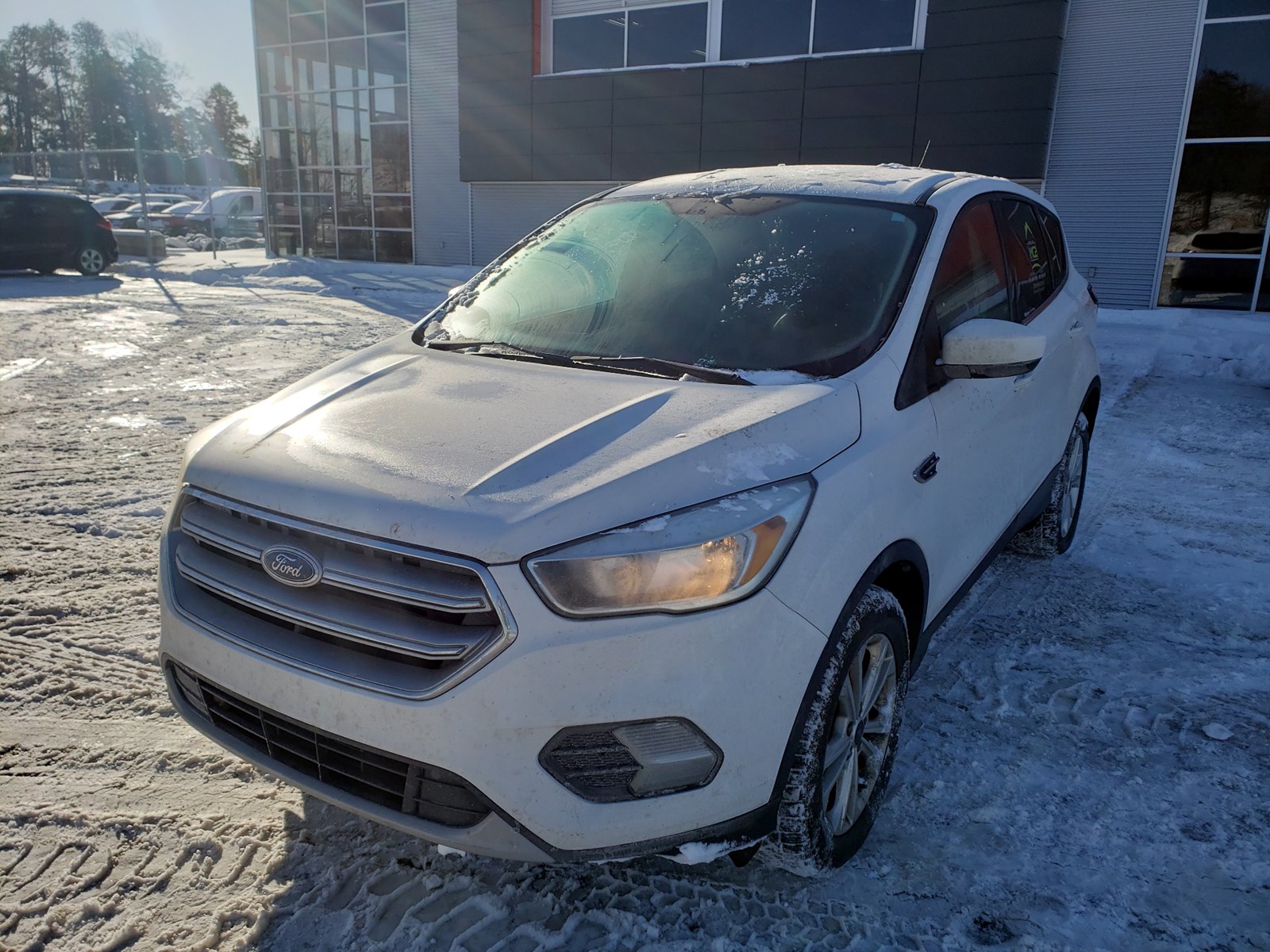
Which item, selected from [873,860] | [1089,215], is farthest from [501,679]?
[1089,215]

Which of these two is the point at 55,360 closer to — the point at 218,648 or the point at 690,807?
the point at 218,648

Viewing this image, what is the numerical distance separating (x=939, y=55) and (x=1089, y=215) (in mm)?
3769

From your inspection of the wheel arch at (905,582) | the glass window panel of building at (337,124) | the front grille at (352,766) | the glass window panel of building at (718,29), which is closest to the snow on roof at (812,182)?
the wheel arch at (905,582)

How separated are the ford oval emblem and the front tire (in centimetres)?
116

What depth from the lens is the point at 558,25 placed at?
20266 mm

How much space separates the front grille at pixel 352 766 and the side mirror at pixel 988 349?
72.5 inches

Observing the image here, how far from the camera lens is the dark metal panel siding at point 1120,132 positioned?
14.4 m

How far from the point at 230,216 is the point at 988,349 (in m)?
36.1

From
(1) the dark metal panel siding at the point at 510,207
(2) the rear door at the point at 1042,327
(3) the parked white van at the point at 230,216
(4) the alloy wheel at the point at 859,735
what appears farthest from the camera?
(3) the parked white van at the point at 230,216

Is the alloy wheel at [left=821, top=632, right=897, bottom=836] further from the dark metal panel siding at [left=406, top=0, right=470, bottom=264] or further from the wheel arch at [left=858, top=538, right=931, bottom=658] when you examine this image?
the dark metal panel siding at [left=406, top=0, right=470, bottom=264]

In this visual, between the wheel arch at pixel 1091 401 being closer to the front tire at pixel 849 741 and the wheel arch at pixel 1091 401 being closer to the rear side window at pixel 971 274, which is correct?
the rear side window at pixel 971 274

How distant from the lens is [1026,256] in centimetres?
393

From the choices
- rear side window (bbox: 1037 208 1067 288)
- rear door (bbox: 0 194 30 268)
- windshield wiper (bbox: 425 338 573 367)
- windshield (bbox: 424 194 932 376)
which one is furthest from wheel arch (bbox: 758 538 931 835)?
rear door (bbox: 0 194 30 268)

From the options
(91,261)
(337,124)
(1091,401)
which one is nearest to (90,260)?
(91,261)
